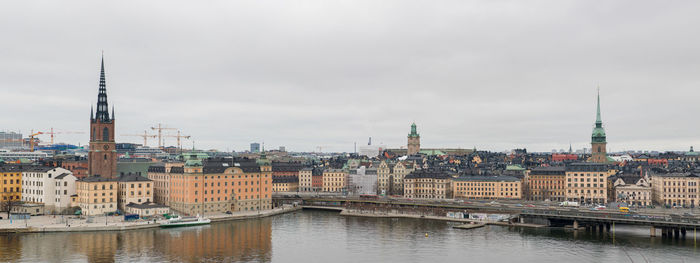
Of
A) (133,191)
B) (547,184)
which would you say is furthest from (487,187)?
(133,191)

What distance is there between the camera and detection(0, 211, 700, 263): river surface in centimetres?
7512

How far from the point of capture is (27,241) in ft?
279

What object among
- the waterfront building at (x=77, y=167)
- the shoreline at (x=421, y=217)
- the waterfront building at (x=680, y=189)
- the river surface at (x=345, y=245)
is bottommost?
the river surface at (x=345, y=245)

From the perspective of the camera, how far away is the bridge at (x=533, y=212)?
304 ft

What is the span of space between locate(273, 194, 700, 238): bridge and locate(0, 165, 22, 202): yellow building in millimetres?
49350

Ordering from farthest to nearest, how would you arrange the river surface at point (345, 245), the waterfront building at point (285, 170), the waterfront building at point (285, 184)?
the waterfront building at point (285, 170)
the waterfront building at point (285, 184)
the river surface at point (345, 245)

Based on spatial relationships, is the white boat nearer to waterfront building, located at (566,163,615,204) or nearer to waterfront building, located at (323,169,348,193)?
waterfront building, located at (323,169,348,193)

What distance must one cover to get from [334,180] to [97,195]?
77379 mm

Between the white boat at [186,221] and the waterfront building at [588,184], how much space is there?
76.6 metres

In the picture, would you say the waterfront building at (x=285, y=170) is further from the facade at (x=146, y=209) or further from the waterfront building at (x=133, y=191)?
the facade at (x=146, y=209)

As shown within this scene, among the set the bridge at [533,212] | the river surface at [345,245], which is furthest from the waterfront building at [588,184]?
the river surface at [345,245]

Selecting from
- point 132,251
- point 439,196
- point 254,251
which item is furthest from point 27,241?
point 439,196

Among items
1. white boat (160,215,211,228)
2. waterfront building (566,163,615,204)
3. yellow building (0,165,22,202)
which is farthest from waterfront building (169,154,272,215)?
waterfront building (566,163,615,204)

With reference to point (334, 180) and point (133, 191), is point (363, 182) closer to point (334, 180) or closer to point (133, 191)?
point (334, 180)
